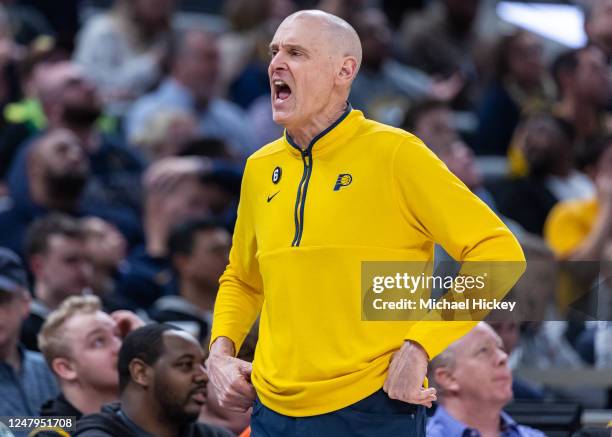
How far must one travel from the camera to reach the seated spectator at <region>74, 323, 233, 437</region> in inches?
189

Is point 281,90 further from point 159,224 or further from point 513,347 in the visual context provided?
point 159,224

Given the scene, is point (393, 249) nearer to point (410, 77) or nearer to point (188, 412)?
point (188, 412)

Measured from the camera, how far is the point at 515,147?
9125 mm

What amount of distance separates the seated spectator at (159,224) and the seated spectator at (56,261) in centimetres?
38

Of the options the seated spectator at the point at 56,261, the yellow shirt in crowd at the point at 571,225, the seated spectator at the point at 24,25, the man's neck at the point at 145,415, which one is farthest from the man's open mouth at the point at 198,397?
the seated spectator at the point at 24,25

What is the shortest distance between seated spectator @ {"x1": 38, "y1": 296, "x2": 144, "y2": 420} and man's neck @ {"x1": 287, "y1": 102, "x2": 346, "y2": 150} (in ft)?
6.16

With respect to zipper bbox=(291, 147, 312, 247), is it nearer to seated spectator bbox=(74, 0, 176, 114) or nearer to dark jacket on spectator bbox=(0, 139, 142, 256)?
dark jacket on spectator bbox=(0, 139, 142, 256)

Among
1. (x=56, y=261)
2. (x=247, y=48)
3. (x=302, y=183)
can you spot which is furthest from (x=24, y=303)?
(x=247, y=48)

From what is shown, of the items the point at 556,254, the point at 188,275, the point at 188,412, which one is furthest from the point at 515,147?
the point at 188,412

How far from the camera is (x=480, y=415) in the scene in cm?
524

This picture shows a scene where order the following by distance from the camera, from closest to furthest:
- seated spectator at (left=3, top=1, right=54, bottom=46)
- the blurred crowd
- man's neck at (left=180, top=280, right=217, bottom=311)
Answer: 1. the blurred crowd
2. man's neck at (left=180, top=280, right=217, bottom=311)
3. seated spectator at (left=3, top=1, right=54, bottom=46)

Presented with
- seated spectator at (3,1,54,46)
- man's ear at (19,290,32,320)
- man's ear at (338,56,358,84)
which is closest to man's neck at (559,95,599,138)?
seated spectator at (3,1,54,46)

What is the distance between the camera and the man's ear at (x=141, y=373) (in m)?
4.80

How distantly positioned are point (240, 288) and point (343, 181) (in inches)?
20.8
